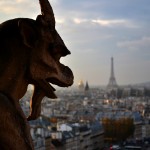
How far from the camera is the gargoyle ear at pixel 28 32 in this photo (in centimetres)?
140

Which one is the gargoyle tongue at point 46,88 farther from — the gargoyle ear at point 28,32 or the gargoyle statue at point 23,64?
the gargoyle ear at point 28,32

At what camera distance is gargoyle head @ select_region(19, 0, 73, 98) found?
142 cm

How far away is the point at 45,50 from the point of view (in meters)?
1.45

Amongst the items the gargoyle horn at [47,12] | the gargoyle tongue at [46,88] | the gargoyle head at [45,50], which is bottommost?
the gargoyle tongue at [46,88]

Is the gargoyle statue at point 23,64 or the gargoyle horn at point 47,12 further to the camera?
the gargoyle horn at point 47,12

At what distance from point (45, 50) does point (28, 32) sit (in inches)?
2.9

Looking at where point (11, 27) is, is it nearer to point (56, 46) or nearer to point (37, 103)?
point (56, 46)

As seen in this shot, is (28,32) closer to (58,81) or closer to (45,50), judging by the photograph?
(45,50)

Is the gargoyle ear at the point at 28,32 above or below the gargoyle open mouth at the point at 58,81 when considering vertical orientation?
above

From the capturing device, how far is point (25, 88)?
147cm

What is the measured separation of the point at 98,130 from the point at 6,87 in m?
29.0

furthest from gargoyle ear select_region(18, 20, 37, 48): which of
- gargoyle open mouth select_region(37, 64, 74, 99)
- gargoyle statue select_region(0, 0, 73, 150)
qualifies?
gargoyle open mouth select_region(37, 64, 74, 99)

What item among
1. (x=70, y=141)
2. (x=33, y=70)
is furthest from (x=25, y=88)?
(x=70, y=141)

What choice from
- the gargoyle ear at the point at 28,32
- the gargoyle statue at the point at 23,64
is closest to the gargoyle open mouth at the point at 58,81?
the gargoyle statue at the point at 23,64
